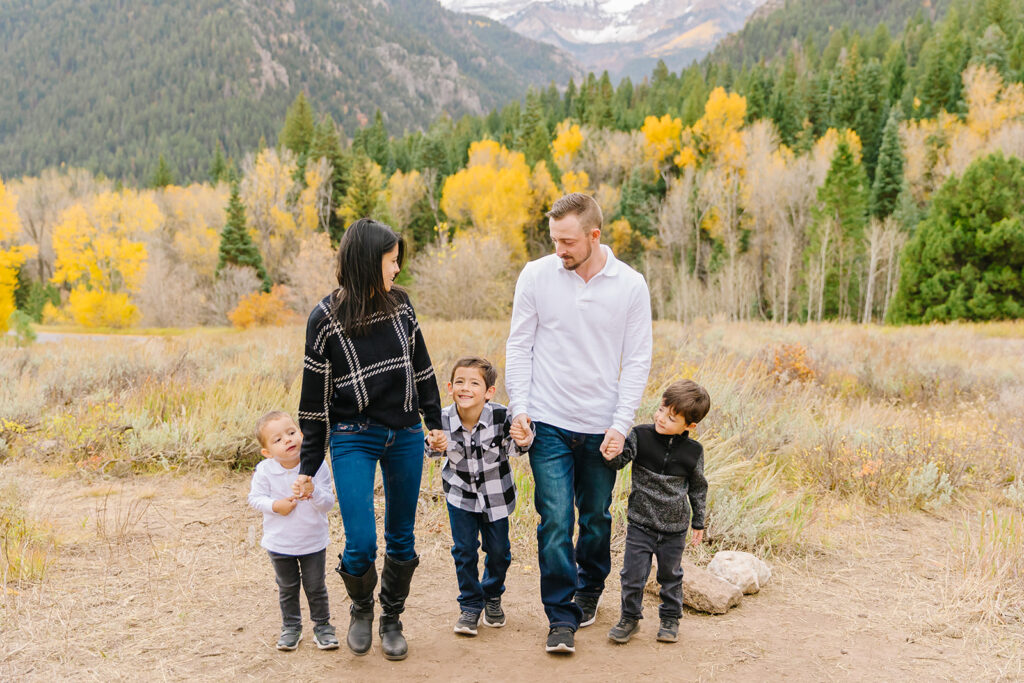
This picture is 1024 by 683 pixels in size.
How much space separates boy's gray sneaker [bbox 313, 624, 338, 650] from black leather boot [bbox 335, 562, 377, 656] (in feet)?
0.26

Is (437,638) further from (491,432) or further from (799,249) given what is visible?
(799,249)

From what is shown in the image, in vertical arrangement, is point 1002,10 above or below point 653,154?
above

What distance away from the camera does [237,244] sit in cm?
3766

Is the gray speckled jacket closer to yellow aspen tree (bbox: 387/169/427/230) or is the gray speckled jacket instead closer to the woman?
the woman

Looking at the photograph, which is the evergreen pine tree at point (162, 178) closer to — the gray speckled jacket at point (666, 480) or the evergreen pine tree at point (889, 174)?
the evergreen pine tree at point (889, 174)

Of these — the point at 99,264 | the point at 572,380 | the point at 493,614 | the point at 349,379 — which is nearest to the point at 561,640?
the point at 493,614

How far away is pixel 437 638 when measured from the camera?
3.42 metres

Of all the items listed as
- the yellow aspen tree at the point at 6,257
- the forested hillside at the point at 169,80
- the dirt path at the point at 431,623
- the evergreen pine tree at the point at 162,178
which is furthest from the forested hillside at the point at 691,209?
the forested hillside at the point at 169,80

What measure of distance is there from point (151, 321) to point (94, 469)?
3393 centimetres

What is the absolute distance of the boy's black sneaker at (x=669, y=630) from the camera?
3385mm

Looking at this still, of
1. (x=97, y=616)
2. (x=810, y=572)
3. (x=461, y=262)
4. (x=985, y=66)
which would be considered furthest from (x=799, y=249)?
(x=97, y=616)

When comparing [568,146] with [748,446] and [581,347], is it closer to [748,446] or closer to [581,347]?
[748,446]

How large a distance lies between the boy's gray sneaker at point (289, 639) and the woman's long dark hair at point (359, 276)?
1590 mm

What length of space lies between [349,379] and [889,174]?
154ft
